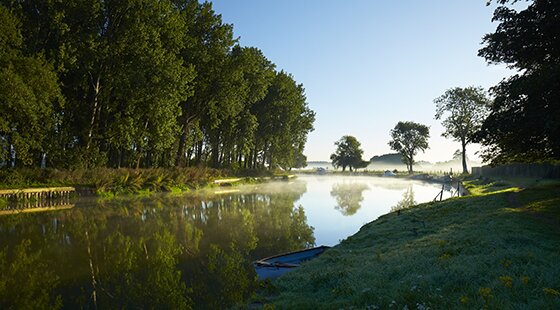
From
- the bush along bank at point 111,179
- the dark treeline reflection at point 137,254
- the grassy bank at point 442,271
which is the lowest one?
the dark treeline reflection at point 137,254

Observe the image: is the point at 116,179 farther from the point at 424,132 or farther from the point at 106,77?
the point at 424,132

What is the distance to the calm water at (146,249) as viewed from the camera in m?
10.3

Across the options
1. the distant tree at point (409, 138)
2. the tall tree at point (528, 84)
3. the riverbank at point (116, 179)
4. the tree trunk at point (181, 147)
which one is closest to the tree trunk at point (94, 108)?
the riverbank at point (116, 179)

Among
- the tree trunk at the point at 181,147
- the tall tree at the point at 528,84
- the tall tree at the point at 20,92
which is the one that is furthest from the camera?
the tree trunk at the point at 181,147

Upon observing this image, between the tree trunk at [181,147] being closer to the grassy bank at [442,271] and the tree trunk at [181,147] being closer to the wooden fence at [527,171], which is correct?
the wooden fence at [527,171]

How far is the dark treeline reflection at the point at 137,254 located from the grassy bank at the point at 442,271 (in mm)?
2098

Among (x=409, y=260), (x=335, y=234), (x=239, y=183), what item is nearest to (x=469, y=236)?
(x=409, y=260)

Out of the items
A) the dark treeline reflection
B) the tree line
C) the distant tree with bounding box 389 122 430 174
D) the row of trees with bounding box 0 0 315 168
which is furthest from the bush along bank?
the distant tree with bounding box 389 122 430 174

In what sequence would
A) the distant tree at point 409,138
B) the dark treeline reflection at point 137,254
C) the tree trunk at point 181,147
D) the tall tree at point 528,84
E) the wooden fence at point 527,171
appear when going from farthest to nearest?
the distant tree at point 409,138 < the tree trunk at point 181,147 < the wooden fence at point 527,171 < the tall tree at point 528,84 < the dark treeline reflection at point 137,254

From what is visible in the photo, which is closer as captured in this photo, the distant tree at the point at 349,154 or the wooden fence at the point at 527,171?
the wooden fence at the point at 527,171

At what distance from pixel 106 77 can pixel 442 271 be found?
35.9 meters

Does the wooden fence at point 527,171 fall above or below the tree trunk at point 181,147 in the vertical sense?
below

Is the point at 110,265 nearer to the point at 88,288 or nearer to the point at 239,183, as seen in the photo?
the point at 88,288

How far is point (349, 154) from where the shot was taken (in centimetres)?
14288
